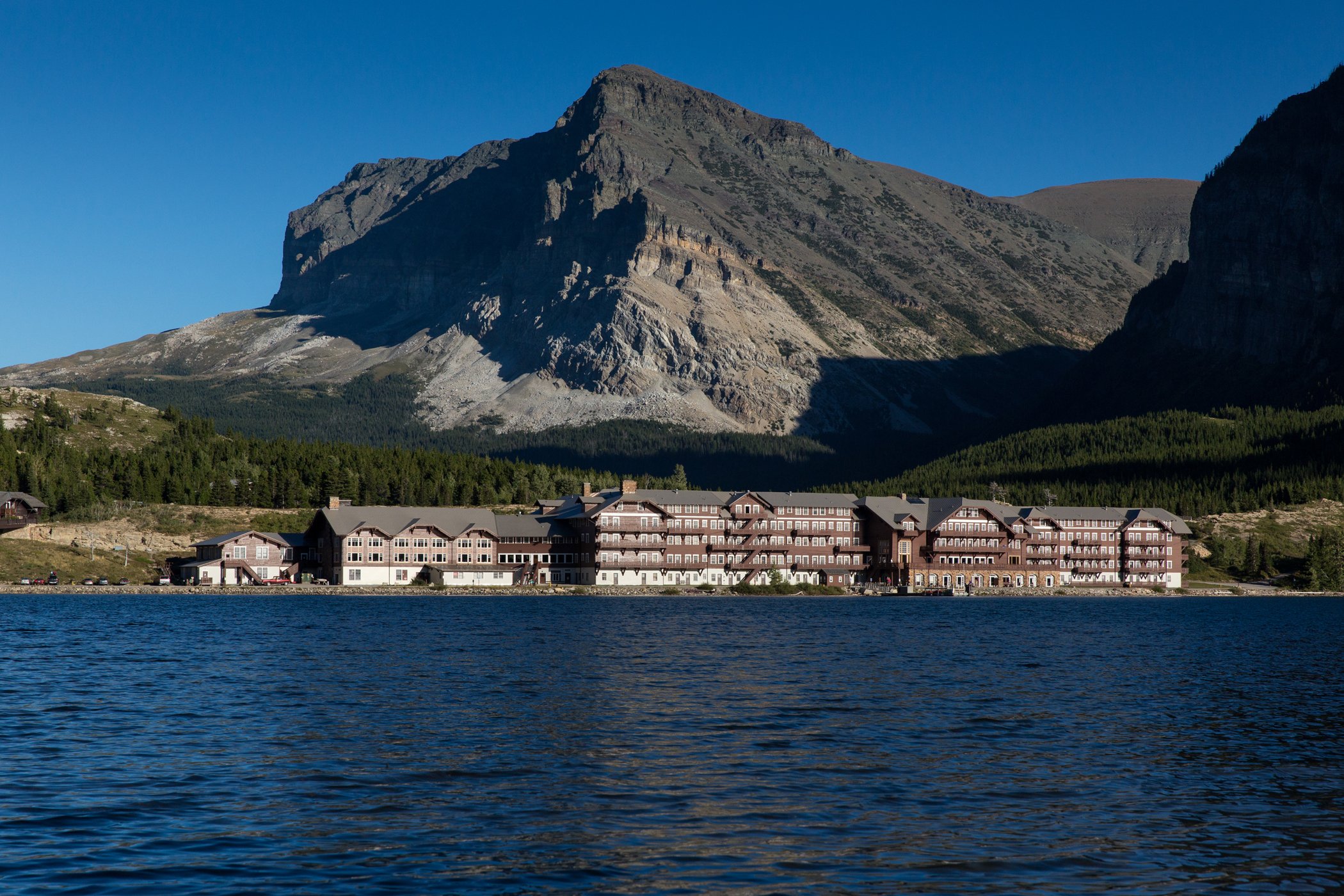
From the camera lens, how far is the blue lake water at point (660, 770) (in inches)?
1167

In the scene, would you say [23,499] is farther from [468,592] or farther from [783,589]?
[783,589]

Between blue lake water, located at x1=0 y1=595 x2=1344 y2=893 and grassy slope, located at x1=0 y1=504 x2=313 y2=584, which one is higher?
grassy slope, located at x1=0 y1=504 x2=313 y2=584

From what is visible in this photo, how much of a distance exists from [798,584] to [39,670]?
135 meters

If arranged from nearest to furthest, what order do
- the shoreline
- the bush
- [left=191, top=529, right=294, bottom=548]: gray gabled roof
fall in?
the shoreline
[left=191, top=529, right=294, bottom=548]: gray gabled roof
the bush

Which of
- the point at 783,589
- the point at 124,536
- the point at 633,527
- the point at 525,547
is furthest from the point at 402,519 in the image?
the point at 783,589

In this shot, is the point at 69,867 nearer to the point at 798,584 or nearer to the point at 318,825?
the point at 318,825

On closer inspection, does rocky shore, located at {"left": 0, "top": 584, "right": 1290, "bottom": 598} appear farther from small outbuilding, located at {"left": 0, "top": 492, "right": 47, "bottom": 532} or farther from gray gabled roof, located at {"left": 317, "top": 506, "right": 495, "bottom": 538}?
small outbuilding, located at {"left": 0, "top": 492, "right": 47, "bottom": 532}

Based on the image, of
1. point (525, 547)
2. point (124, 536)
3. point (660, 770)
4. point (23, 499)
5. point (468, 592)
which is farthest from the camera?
point (525, 547)

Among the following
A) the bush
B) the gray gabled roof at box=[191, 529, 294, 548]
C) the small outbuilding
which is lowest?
the bush

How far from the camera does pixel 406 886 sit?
1097 inches

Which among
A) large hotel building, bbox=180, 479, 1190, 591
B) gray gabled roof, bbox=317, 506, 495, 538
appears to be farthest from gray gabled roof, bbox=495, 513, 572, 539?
gray gabled roof, bbox=317, 506, 495, 538

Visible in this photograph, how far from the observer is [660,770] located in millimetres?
40688

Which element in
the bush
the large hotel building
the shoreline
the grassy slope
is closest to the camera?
the shoreline

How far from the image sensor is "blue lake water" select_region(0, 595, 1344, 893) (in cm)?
2964
